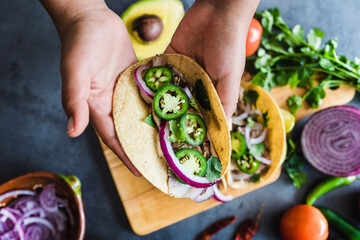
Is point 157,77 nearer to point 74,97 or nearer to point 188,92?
point 188,92

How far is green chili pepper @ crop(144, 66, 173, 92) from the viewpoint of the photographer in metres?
2.02

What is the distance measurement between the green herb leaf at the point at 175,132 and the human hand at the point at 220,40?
0.33 meters

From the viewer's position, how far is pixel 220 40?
6.48ft

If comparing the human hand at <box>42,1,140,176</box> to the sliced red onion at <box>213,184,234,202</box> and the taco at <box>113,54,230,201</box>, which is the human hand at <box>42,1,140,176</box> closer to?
the taco at <box>113,54,230,201</box>

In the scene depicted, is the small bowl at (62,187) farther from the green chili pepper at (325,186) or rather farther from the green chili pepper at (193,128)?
the green chili pepper at (325,186)

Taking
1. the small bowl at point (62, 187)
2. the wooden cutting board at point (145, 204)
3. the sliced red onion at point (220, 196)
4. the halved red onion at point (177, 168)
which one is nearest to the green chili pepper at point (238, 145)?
the sliced red onion at point (220, 196)

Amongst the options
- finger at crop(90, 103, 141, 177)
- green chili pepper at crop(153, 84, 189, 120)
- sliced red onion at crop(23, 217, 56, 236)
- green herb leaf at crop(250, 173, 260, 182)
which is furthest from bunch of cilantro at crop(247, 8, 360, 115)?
sliced red onion at crop(23, 217, 56, 236)

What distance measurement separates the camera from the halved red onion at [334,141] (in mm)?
2705

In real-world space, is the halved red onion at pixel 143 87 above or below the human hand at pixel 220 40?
below

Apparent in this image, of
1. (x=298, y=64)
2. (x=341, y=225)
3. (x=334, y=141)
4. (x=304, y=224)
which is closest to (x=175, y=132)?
(x=304, y=224)

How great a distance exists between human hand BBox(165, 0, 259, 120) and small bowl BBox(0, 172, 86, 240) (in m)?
1.23

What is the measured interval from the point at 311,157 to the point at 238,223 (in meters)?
0.86

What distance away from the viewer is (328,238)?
285cm

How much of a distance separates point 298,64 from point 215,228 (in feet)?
5.32
